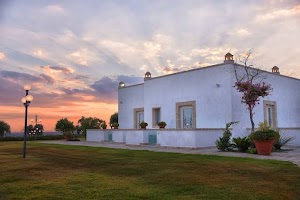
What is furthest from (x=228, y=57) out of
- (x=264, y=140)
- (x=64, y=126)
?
(x=64, y=126)

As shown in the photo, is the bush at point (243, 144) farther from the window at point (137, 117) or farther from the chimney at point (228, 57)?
the window at point (137, 117)

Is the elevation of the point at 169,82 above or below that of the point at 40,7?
below

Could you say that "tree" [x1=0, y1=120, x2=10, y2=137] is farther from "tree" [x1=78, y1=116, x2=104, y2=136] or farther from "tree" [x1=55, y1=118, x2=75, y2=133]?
"tree" [x1=78, y1=116, x2=104, y2=136]

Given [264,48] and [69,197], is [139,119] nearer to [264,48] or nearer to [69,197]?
[264,48]

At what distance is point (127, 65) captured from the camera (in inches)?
883

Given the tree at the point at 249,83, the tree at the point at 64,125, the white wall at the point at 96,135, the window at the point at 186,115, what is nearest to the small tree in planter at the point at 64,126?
the tree at the point at 64,125

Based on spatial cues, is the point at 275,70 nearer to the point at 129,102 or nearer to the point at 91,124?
the point at 129,102

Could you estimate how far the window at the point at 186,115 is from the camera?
2104cm

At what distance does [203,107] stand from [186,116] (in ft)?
6.23

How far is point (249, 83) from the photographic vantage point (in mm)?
16453

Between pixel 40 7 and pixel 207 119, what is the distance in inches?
488

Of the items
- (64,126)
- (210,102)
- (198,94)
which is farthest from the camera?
(64,126)

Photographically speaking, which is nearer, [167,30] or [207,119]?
[167,30]

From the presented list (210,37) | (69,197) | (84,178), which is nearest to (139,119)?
(210,37)
